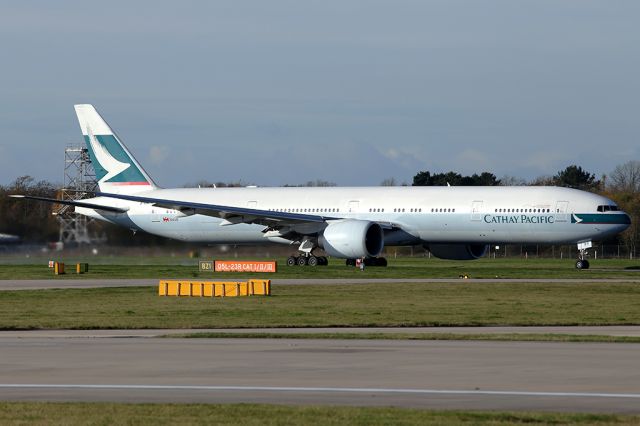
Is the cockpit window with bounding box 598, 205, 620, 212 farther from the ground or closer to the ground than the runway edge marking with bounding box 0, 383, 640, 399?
farther from the ground

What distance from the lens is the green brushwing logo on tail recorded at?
79312 millimetres

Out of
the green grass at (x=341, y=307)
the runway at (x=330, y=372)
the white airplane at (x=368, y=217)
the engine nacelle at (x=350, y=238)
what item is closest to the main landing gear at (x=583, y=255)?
the white airplane at (x=368, y=217)

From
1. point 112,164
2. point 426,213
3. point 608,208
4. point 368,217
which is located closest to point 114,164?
point 112,164

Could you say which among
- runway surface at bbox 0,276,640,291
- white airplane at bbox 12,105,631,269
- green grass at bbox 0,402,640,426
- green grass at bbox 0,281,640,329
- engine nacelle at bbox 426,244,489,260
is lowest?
green grass at bbox 0,402,640,426

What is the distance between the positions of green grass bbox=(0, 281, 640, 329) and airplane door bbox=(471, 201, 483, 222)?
14925 mm

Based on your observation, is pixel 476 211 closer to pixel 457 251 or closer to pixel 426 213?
pixel 426 213

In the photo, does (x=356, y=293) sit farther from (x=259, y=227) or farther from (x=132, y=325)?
(x=259, y=227)

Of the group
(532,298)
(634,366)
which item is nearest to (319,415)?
(634,366)

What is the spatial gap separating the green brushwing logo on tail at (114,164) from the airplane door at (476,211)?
24657mm

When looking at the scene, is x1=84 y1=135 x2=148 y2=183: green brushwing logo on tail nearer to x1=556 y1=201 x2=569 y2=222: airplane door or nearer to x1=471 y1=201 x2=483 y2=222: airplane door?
x1=471 y1=201 x2=483 y2=222: airplane door

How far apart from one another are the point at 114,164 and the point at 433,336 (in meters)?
54.5

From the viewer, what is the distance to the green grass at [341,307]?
106ft

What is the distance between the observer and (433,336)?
90.5 feet

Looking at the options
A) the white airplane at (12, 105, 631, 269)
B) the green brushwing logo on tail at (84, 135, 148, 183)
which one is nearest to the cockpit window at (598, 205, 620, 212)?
the white airplane at (12, 105, 631, 269)
